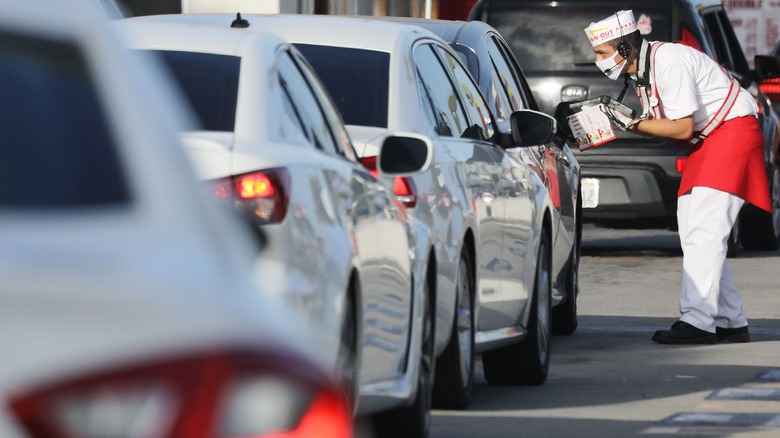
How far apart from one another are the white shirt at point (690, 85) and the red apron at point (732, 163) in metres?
0.09

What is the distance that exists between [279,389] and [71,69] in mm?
493

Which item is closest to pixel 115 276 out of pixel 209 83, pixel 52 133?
pixel 52 133

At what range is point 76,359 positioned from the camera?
186 centimetres

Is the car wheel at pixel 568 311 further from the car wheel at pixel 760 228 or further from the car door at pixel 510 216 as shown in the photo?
the car wheel at pixel 760 228

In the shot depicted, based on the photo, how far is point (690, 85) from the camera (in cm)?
1084

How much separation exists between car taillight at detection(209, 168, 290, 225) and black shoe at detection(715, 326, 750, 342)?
6483mm

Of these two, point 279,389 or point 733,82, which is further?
point 733,82

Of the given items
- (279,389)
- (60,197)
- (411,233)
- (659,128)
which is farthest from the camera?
(659,128)

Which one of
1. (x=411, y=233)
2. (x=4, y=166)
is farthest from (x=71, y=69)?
(x=411, y=233)

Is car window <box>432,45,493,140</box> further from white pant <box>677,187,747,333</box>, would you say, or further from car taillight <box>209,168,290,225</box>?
car taillight <box>209,168,290,225</box>

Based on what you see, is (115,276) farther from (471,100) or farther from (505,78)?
(505,78)

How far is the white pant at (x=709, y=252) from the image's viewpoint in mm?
10859

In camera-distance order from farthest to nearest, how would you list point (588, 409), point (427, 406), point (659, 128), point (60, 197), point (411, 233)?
point (659, 128)
point (588, 409)
point (427, 406)
point (411, 233)
point (60, 197)

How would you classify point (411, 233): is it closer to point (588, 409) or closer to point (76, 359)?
point (588, 409)
